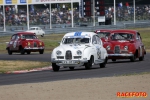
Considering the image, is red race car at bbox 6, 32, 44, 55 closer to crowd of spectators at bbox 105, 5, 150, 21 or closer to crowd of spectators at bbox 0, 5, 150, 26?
crowd of spectators at bbox 0, 5, 150, 26

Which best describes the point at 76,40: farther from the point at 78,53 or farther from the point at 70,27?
the point at 70,27

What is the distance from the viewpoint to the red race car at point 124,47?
2817cm

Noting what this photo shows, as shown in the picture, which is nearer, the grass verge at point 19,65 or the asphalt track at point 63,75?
the asphalt track at point 63,75

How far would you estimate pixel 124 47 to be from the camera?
2822 centimetres

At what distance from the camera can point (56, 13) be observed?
76.6 m

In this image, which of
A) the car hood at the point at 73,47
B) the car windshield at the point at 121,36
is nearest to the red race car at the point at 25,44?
the car windshield at the point at 121,36

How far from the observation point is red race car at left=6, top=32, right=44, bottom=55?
1550 inches

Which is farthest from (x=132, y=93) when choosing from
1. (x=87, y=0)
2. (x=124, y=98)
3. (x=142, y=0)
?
(x=142, y=0)

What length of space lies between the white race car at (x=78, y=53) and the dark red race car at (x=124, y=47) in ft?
10.8

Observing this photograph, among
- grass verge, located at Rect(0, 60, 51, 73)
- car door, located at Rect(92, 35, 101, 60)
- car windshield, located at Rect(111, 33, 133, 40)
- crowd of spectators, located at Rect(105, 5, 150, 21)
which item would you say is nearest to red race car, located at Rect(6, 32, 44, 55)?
grass verge, located at Rect(0, 60, 51, 73)

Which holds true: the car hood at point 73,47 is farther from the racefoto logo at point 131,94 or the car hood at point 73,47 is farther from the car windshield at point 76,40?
the racefoto logo at point 131,94

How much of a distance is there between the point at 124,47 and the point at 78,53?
5348mm

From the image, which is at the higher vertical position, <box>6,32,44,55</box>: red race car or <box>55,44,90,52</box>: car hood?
<box>55,44,90,52</box>: car hood

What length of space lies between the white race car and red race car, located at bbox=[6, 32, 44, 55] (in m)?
14.6
